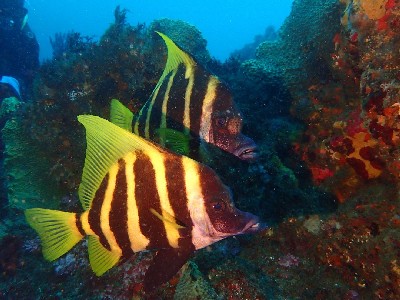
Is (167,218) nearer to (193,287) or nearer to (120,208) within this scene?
(120,208)

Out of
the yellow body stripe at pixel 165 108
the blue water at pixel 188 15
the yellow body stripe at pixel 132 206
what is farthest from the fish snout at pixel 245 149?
the blue water at pixel 188 15

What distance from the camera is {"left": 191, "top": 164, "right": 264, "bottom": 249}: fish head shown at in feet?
6.23

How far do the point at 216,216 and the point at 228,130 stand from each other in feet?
3.49

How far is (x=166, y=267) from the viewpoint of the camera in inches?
79.9

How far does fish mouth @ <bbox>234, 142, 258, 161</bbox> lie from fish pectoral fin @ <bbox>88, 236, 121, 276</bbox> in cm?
126

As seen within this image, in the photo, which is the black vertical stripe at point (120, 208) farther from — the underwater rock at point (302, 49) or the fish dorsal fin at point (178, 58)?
the underwater rock at point (302, 49)

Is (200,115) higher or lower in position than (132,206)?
higher

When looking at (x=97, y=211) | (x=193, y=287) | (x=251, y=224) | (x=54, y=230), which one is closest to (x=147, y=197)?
(x=97, y=211)

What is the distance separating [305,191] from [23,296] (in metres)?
3.80

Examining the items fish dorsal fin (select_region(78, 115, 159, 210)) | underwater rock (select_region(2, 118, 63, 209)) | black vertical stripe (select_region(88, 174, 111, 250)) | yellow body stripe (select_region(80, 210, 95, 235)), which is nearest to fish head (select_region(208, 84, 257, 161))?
fish dorsal fin (select_region(78, 115, 159, 210))

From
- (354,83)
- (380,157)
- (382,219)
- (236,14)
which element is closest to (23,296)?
(382,219)

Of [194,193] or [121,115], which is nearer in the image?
[194,193]

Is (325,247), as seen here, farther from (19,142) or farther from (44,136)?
(19,142)

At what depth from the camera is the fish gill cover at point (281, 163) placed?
3373mm
